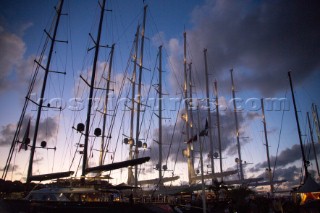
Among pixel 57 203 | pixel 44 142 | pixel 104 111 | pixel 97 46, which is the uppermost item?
pixel 97 46

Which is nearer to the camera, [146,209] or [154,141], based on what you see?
[146,209]

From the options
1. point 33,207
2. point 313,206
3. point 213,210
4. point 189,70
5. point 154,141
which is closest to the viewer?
point 33,207

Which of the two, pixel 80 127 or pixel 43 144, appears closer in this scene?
pixel 80 127

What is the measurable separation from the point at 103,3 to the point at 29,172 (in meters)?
17.8

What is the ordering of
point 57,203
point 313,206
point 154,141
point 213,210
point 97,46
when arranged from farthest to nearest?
point 154,141
point 213,210
point 97,46
point 313,206
point 57,203

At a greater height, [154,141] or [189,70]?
[189,70]

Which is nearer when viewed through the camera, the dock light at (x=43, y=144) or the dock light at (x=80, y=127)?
the dock light at (x=80, y=127)

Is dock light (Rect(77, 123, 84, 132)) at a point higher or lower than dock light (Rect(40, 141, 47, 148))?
higher

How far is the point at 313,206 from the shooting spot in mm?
20188

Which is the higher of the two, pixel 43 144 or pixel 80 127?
pixel 80 127

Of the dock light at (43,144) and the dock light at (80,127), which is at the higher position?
the dock light at (80,127)

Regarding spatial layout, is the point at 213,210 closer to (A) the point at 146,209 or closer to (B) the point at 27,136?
(A) the point at 146,209

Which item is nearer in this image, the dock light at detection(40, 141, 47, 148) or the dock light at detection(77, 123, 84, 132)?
the dock light at detection(77, 123, 84, 132)

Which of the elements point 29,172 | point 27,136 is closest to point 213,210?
point 29,172
